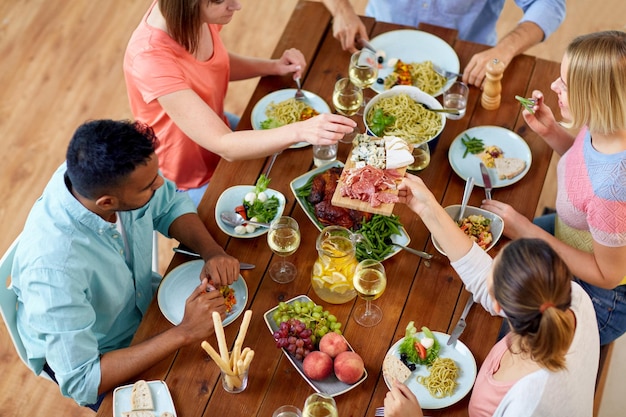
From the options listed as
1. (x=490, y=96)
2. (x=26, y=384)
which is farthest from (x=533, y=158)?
(x=26, y=384)

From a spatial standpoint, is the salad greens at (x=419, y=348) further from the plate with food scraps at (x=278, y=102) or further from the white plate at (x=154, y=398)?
the plate with food scraps at (x=278, y=102)

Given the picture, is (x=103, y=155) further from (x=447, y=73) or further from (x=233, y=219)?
(x=447, y=73)

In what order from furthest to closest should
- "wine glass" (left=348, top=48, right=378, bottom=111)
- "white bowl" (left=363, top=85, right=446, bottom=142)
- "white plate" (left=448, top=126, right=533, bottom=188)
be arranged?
"wine glass" (left=348, top=48, right=378, bottom=111) < "white bowl" (left=363, top=85, right=446, bottom=142) < "white plate" (left=448, top=126, right=533, bottom=188)

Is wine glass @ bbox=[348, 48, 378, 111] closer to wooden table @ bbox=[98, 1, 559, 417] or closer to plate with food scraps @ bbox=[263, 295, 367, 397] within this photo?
wooden table @ bbox=[98, 1, 559, 417]

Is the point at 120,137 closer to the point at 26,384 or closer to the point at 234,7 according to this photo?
the point at 234,7

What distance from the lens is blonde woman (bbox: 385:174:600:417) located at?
1.72 metres

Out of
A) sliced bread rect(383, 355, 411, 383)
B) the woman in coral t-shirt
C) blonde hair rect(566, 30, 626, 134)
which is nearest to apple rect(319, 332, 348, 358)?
sliced bread rect(383, 355, 411, 383)

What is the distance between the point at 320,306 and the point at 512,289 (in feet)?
2.11

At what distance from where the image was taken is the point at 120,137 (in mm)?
2010

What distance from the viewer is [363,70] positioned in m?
2.75

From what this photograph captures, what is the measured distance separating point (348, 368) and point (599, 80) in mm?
1147

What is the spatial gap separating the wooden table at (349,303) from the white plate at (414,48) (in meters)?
0.07

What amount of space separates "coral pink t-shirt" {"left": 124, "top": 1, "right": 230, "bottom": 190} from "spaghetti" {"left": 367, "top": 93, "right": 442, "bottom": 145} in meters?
0.64

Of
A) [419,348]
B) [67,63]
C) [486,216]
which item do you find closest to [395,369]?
[419,348]
